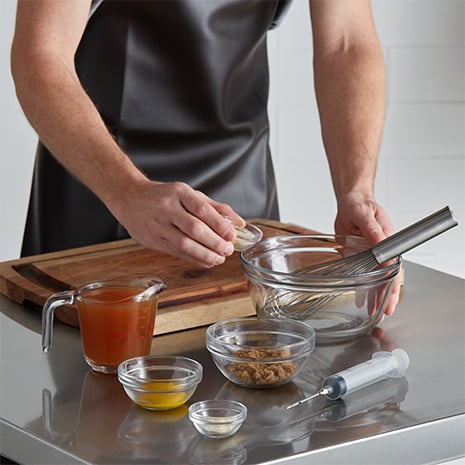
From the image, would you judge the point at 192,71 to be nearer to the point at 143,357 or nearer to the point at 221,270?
the point at 221,270

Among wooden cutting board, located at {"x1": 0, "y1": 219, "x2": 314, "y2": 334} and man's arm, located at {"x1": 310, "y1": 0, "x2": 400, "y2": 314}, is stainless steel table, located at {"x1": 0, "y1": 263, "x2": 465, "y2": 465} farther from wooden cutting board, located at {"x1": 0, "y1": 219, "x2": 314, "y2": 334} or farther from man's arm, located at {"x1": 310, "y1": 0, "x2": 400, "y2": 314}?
man's arm, located at {"x1": 310, "y1": 0, "x2": 400, "y2": 314}


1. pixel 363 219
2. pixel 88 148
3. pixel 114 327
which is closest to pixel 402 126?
pixel 363 219

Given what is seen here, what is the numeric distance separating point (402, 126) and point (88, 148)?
4.73ft

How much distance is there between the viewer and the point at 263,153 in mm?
1823

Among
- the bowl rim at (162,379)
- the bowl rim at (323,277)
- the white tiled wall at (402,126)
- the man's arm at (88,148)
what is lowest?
the white tiled wall at (402,126)

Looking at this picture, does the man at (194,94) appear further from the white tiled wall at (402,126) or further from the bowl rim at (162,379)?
the white tiled wall at (402,126)

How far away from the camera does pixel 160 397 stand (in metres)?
0.98

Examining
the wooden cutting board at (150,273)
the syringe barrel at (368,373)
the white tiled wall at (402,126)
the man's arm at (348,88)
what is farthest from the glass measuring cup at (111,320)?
the white tiled wall at (402,126)

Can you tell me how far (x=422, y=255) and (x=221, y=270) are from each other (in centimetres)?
139

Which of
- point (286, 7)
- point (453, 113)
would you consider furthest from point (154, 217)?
point (453, 113)

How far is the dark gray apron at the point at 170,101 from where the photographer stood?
5.49ft

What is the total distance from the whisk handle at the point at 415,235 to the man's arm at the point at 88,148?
0.18 metres

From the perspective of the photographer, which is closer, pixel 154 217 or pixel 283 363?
pixel 283 363

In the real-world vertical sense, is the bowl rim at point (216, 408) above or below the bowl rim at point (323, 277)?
below
